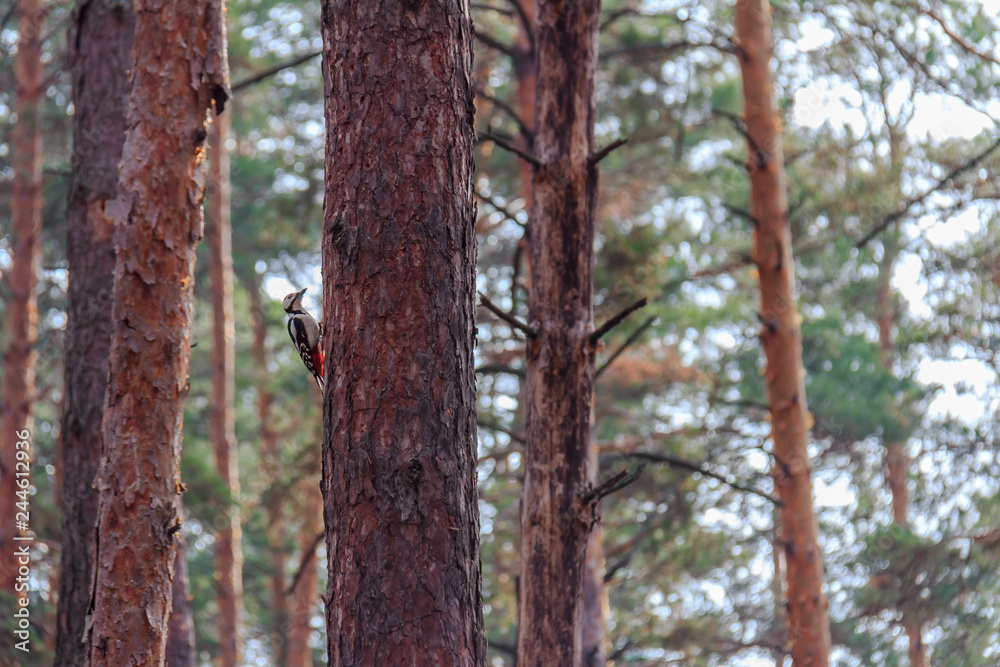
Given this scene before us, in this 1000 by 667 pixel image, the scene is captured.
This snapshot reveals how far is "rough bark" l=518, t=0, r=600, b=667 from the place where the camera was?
4922mm

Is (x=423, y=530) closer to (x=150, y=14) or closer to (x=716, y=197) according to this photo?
(x=150, y=14)

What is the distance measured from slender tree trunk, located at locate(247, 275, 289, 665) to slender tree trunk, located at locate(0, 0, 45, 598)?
4.37m

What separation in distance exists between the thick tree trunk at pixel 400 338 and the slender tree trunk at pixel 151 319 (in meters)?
1.94

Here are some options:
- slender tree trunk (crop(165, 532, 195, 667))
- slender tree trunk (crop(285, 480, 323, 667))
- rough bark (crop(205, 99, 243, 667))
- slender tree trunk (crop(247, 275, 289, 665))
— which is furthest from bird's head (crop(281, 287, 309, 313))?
slender tree trunk (crop(285, 480, 323, 667))

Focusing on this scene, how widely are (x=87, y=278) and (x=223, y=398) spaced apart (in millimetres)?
8211

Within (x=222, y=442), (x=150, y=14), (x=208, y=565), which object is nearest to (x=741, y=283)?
(x=222, y=442)

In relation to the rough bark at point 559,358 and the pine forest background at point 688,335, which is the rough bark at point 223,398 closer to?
the pine forest background at point 688,335

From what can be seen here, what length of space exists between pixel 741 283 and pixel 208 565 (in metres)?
10.6

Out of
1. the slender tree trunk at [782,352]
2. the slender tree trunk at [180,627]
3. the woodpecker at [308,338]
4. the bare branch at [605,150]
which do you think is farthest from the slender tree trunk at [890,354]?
the slender tree trunk at [180,627]

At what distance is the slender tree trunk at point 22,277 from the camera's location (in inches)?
420

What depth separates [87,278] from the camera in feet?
20.0

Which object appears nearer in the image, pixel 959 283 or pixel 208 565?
pixel 959 283

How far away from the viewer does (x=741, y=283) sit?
16.6 meters

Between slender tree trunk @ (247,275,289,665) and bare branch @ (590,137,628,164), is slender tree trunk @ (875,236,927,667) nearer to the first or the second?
slender tree trunk @ (247,275,289,665)
